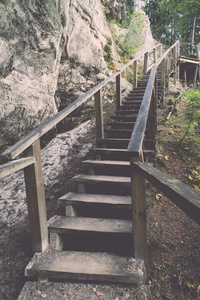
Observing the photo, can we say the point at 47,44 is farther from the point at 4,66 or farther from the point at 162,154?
the point at 162,154

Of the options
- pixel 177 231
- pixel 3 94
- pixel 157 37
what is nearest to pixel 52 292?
pixel 177 231

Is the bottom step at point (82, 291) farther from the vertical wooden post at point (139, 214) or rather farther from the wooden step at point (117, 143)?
the wooden step at point (117, 143)

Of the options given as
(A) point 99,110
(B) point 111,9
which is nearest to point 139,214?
(A) point 99,110

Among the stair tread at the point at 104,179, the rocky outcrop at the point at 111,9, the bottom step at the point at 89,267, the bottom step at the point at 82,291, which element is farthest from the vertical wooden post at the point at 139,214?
the rocky outcrop at the point at 111,9

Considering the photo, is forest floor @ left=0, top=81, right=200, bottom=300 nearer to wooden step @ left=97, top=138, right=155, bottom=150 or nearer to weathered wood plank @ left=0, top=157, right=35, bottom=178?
wooden step @ left=97, top=138, right=155, bottom=150

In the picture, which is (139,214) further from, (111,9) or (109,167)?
(111,9)

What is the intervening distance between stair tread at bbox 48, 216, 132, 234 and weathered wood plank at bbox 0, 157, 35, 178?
799mm

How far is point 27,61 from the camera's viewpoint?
417 centimetres

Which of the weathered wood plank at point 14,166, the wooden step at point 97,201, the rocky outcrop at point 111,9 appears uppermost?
the rocky outcrop at point 111,9

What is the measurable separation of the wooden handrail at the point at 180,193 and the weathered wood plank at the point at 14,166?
1029mm

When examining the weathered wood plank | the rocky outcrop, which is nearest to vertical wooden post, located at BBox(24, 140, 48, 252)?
the weathered wood plank

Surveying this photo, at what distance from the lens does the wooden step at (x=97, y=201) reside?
87.6 inches

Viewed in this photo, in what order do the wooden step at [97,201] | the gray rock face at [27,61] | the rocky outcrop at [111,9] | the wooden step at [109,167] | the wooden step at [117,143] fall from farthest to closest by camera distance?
the rocky outcrop at [111,9] → the gray rock face at [27,61] → the wooden step at [117,143] → the wooden step at [109,167] → the wooden step at [97,201]

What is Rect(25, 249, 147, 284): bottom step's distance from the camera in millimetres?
1624
